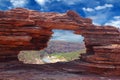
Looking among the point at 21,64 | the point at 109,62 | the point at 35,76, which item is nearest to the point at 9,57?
the point at 21,64

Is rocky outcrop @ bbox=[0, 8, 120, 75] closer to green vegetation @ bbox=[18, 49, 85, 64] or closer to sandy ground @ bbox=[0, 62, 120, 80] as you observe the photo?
sandy ground @ bbox=[0, 62, 120, 80]

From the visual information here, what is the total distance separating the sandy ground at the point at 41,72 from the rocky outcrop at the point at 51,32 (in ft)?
5.73

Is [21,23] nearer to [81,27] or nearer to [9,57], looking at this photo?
[9,57]

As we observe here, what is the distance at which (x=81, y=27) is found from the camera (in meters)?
39.3

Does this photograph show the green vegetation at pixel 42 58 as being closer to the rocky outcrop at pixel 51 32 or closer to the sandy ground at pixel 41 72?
the rocky outcrop at pixel 51 32

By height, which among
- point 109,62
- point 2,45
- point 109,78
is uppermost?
point 2,45

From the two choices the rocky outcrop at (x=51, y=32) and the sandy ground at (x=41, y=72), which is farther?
the rocky outcrop at (x=51, y=32)

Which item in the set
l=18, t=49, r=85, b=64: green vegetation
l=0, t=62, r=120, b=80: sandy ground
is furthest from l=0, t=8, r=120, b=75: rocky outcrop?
l=18, t=49, r=85, b=64: green vegetation

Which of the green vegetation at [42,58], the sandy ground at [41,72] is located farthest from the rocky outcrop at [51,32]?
the green vegetation at [42,58]

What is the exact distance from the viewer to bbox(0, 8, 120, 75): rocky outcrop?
35562mm

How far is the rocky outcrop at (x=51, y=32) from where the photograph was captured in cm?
3556

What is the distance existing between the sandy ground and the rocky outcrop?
5.73 ft

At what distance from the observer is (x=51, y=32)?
129 feet

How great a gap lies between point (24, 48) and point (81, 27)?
8.80m
